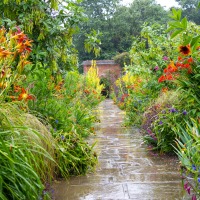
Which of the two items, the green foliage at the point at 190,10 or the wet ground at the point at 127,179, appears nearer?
the wet ground at the point at 127,179

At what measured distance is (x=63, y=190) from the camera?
3.24 meters

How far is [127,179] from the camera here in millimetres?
3619

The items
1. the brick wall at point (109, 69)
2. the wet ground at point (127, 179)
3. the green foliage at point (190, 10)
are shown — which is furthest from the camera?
the green foliage at point (190, 10)

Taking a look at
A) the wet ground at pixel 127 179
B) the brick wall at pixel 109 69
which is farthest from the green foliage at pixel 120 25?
the wet ground at pixel 127 179

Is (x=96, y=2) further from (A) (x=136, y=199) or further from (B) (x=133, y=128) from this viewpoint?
(A) (x=136, y=199)

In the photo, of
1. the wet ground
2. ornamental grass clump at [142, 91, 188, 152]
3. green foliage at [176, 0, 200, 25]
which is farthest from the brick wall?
the wet ground

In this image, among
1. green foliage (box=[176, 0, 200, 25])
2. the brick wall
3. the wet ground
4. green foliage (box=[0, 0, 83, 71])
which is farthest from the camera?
green foliage (box=[176, 0, 200, 25])

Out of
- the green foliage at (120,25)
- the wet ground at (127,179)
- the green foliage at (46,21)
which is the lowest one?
the wet ground at (127,179)

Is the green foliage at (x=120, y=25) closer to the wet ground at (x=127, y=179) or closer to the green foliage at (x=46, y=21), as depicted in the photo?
the green foliage at (x=46, y=21)

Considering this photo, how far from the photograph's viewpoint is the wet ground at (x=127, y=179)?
3.10 metres

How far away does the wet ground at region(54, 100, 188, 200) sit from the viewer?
310 centimetres

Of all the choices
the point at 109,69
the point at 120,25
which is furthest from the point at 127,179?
the point at 120,25

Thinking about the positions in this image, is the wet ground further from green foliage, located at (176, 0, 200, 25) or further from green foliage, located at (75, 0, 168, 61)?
green foliage, located at (176, 0, 200, 25)

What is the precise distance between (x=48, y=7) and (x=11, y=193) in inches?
130
